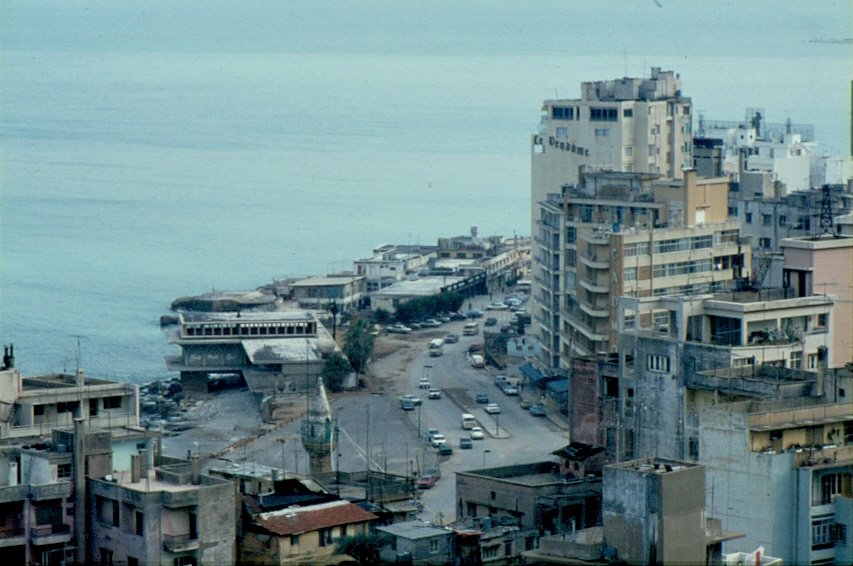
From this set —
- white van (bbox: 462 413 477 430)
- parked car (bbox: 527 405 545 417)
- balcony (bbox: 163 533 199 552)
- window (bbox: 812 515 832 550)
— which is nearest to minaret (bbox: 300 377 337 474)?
balcony (bbox: 163 533 199 552)

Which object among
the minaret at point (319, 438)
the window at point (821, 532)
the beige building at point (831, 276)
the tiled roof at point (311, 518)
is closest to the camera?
the window at point (821, 532)

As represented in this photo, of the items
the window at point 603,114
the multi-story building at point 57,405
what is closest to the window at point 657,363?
the multi-story building at point 57,405

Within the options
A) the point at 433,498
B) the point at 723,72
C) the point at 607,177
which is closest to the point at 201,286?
the point at 607,177

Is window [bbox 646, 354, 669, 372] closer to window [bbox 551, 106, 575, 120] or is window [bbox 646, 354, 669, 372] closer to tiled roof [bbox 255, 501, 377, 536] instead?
tiled roof [bbox 255, 501, 377, 536]

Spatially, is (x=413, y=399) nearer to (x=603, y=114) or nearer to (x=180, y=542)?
(x=603, y=114)

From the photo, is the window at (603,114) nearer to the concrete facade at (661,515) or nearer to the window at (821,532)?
the window at (821,532)

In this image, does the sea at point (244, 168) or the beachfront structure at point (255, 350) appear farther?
the sea at point (244, 168)
